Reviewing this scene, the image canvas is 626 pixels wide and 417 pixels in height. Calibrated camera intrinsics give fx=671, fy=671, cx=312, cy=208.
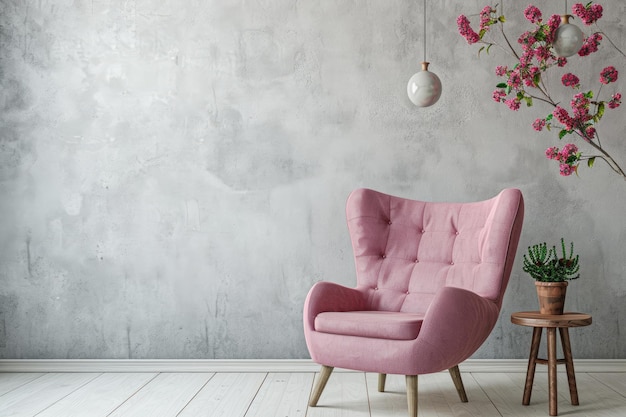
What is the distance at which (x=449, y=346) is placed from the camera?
265 centimetres

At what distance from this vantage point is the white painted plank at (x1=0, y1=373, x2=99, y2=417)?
295cm

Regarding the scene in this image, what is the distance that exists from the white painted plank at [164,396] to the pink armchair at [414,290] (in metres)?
0.63

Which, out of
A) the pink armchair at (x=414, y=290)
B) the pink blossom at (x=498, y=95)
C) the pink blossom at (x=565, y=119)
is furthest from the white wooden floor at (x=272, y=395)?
the pink blossom at (x=498, y=95)

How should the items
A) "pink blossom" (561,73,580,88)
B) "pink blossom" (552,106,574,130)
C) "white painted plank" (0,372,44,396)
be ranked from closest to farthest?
"pink blossom" (552,106,574,130), "pink blossom" (561,73,580,88), "white painted plank" (0,372,44,396)

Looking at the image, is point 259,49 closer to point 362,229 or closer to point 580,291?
point 362,229

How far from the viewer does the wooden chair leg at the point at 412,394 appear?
8.67 ft

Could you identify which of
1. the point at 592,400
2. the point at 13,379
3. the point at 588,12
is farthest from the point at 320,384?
the point at 588,12

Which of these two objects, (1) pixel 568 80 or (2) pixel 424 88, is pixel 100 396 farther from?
(1) pixel 568 80

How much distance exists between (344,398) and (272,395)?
34 cm

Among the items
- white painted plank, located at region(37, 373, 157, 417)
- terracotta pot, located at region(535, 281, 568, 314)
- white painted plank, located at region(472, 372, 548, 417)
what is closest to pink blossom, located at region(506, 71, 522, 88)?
terracotta pot, located at region(535, 281, 568, 314)

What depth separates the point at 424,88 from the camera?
3.28 m

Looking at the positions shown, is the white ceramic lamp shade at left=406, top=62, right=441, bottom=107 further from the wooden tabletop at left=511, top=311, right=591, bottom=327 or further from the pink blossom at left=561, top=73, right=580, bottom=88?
the wooden tabletop at left=511, top=311, right=591, bottom=327

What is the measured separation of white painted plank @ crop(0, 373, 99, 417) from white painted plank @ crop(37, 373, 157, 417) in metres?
0.05

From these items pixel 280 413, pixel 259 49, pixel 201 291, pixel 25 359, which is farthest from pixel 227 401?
pixel 259 49
